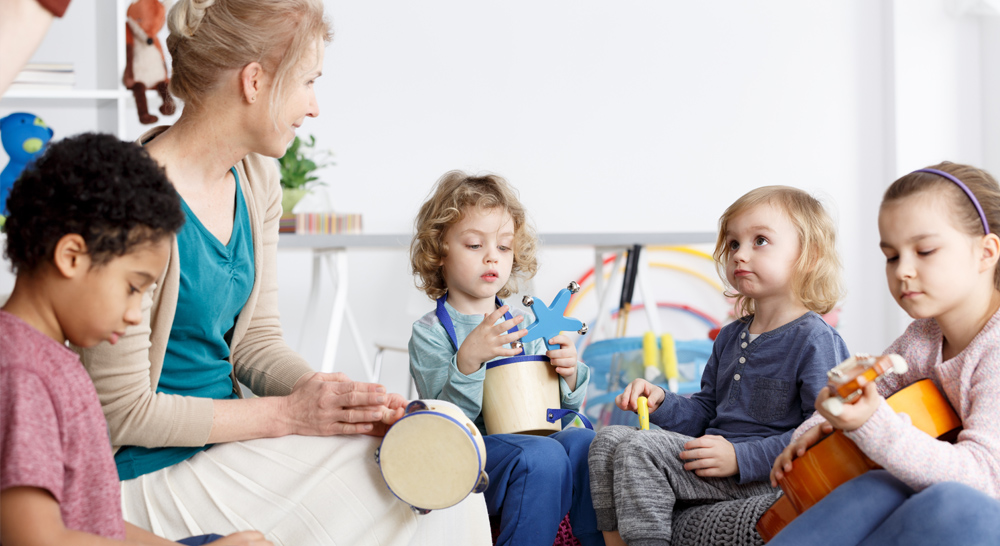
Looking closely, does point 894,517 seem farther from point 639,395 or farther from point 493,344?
point 493,344

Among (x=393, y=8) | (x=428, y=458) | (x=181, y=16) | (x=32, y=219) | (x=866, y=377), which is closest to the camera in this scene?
(x=32, y=219)

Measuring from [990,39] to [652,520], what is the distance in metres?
3.81

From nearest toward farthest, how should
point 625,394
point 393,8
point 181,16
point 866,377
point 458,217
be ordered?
point 866,377 → point 181,16 → point 625,394 → point 458,217 → point 393,8

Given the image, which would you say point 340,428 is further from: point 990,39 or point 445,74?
point 990,39

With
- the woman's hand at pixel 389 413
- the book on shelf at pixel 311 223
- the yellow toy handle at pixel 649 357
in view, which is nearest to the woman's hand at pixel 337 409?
the woman's hand at pixel 389 413

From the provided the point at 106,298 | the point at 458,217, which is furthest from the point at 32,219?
the point at 458,217

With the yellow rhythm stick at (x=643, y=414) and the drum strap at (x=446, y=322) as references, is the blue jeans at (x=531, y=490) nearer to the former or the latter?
the yellow rhythm stick at (x=643, y=414)

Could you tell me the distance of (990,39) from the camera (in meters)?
4.05

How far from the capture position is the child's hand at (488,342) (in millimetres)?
1533

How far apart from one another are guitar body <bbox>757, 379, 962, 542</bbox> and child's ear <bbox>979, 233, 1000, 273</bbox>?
0.18 metres

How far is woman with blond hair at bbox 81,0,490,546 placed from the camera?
113cm

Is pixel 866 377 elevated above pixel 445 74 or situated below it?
below

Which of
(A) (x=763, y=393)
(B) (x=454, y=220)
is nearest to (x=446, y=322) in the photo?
(B) (x=454, y=220)


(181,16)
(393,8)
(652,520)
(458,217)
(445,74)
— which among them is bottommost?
(652,520)
